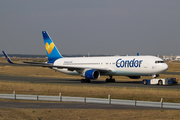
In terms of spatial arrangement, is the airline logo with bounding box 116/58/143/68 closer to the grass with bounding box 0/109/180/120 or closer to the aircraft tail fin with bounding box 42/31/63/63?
the aircraft tail fin with bounding box 42/31/63/63

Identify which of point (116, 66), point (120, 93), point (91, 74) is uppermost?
point (116, 66)

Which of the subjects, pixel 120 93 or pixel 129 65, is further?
pixel 129 65

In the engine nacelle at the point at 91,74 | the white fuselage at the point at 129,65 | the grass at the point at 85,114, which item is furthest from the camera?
the engine nacelle at the point at 91,74

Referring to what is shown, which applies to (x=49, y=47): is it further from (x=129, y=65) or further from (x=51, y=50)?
(x=129, y=65)

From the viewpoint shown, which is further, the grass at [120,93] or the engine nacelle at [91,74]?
the engine nacelle at [91,74]

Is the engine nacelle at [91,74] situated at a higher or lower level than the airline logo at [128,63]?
lower

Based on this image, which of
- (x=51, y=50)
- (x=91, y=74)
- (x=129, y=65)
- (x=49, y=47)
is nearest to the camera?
(x=129, y=65)

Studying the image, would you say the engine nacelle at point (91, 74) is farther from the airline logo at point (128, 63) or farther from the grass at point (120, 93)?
the grass at point (120, 93)

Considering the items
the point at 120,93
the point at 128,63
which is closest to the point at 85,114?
the point at 120,93

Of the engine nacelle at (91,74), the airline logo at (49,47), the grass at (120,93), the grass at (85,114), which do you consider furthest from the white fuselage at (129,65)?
the grass at (85,114)

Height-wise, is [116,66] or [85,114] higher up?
[116,66]

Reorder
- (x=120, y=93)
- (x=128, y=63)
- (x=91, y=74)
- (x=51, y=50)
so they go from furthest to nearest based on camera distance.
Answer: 1. (x=51, y=50)
2. (x=91, y=74)
3. (x=128, y=63)
4. (x=120, y=93)

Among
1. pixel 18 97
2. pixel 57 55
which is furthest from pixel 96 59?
pixel 18 97

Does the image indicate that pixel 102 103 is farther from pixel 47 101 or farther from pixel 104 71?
pixel 104 71
